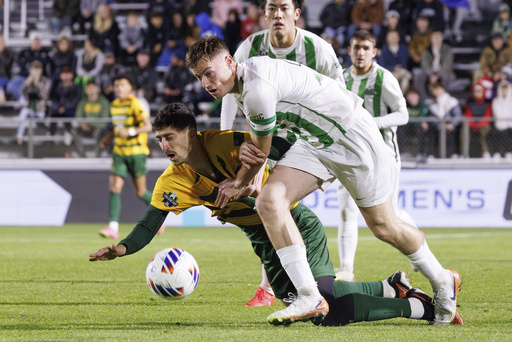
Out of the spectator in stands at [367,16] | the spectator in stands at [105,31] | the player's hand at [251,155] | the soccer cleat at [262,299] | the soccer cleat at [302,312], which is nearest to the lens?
the soccer cleat at [302,312]

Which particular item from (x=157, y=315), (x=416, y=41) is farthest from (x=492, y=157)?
(x=157, y=315)

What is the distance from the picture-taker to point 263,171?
15.6 ft

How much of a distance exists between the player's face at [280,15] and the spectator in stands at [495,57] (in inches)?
408

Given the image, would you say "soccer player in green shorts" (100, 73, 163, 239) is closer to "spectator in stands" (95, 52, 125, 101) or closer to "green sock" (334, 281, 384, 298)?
"spectator in stands" (95, 52, 125, 101)

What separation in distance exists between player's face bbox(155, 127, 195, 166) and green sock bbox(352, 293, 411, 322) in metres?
1.30

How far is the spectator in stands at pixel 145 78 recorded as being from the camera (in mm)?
15820

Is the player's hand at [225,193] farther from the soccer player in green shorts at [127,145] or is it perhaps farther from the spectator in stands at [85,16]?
the spectator in stands at [85,16]

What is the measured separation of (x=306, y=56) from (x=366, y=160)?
1.65m

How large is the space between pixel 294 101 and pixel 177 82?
11.4 metres

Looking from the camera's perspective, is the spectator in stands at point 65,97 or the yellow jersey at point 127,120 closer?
the yellow jersey at point 127,120

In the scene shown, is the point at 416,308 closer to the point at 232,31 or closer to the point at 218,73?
the point at 218,73

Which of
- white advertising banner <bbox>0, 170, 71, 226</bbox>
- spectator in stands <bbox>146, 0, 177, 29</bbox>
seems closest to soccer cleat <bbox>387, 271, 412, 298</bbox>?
white advertising banner <bbox>0, 170, 71, 226</bbox>

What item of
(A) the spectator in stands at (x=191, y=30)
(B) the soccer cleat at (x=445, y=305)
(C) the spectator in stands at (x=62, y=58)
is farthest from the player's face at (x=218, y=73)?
(C) the spectator in stands at (x=62, y=58)

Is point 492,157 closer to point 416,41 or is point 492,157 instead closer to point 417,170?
point 417,170
